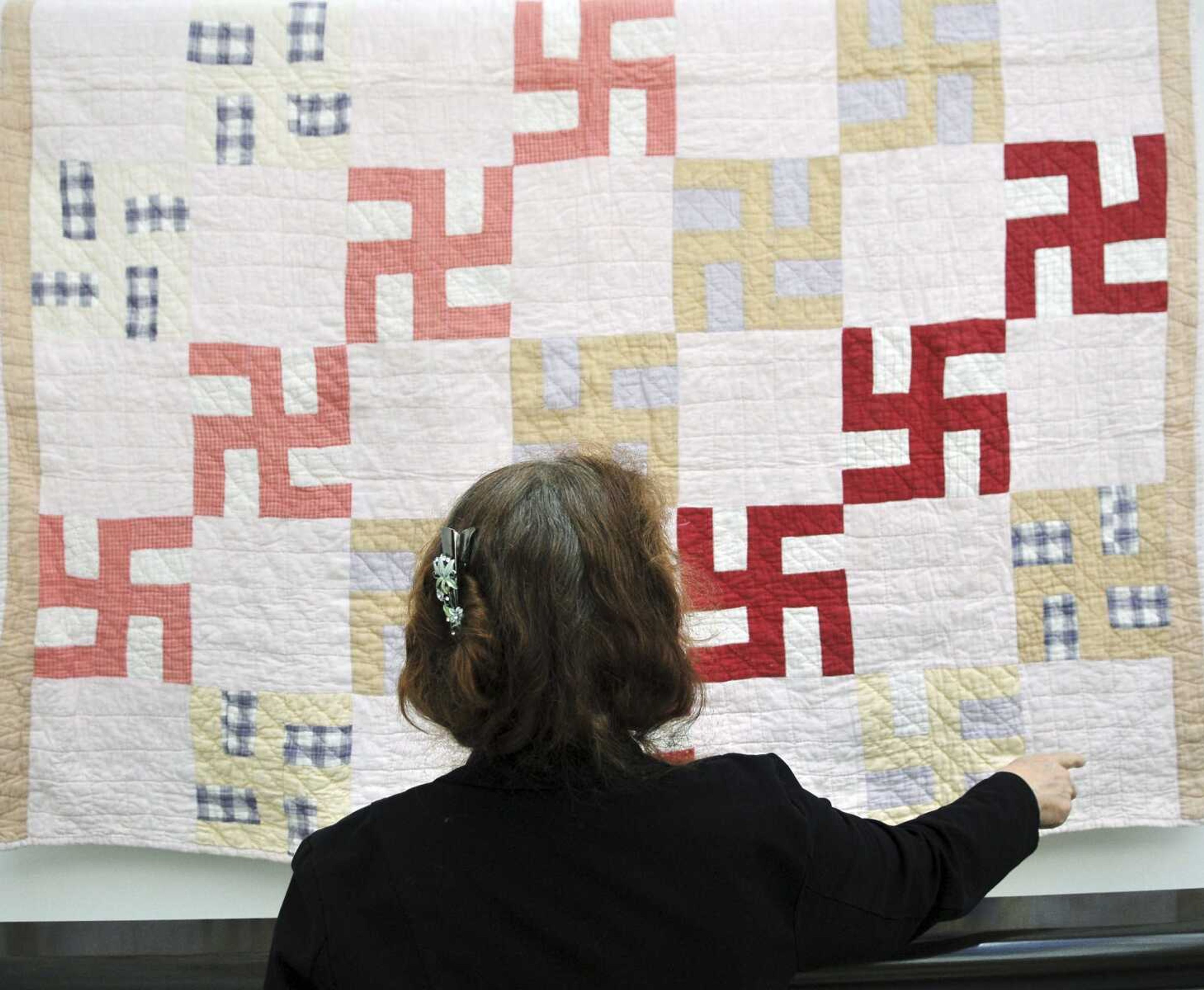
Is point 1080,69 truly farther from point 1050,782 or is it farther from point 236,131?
point 236,131

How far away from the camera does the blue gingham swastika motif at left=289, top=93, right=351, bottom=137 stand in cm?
140

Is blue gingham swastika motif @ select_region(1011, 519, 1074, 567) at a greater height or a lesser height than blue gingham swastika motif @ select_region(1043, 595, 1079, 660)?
greater

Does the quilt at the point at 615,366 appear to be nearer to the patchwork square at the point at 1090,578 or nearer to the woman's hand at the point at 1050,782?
the patchwork square at the point at 1090,578

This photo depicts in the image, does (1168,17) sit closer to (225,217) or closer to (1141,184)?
(1141,184)

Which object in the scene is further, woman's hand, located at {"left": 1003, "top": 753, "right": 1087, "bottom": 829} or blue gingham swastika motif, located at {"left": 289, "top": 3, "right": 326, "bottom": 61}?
blue gingham swastika motif, located at {"left": 289, "top": 3, "right": 326, "bottom": 61}

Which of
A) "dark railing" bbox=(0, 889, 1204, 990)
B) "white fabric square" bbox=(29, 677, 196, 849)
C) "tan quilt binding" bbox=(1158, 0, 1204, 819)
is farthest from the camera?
"white fabric square" bbox=(29, 677, 196, 849)

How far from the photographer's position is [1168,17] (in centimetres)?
→ 133

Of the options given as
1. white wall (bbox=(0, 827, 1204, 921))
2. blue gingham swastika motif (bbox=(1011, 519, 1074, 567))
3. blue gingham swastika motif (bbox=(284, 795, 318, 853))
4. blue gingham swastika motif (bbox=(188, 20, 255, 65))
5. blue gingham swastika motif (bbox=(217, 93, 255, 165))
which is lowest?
white wall (bbox=(0, 827, 1204, 921))

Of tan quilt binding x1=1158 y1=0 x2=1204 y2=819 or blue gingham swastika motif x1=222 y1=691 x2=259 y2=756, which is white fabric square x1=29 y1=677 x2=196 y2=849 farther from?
tan quilt binding x1=1158 y1=0 x2=1204 y2=819

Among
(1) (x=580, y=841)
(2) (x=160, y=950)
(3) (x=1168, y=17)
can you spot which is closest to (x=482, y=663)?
(1) (x=580, y=841)

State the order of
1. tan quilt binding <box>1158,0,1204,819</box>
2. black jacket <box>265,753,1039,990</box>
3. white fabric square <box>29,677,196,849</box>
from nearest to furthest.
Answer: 1. black jacket <box>265,753,1039,990</box>
2. tan quilt binding <box>1158,0,1204,819</box>
3. white fabric square <box>29,677,196,849</box>

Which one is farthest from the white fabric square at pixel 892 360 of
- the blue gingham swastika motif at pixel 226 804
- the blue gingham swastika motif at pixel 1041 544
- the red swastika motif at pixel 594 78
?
the blue gingham swastika motif at pixel 226 804

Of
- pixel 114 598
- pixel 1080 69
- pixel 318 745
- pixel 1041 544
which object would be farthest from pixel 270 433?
pixel 1080 69

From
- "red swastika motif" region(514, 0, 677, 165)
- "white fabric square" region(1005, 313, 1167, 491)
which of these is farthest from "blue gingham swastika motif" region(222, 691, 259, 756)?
"white fabric square" region(1005, 313, 1167, 491)
